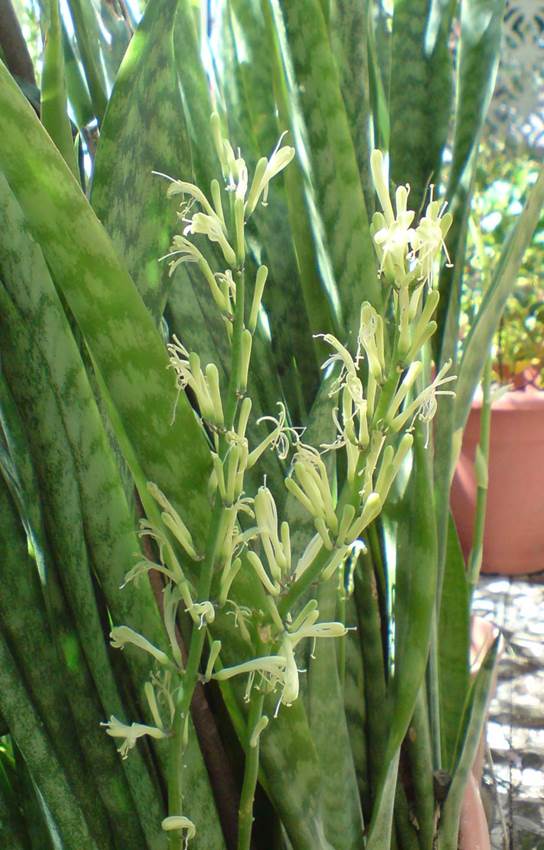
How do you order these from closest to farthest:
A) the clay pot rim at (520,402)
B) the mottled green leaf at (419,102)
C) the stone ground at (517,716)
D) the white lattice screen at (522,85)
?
the mottled green leaf at (419,102)
the stone ground at (517,716)
the clay pot rim at (520,402)
the white lattice screen at (522,85)

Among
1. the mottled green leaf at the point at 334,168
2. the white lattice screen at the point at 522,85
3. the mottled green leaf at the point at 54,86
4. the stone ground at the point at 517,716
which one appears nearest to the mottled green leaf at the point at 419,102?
the mottled green leaf at the point at 334,168

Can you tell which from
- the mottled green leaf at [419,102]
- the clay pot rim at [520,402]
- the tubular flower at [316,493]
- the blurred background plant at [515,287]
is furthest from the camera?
the blurred background plant at [515,287]

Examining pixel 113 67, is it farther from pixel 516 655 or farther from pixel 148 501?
pixel 516 655

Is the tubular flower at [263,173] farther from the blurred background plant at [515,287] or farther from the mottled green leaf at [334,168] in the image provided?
the blurred background plant at [515,287]

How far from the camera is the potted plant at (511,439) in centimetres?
167

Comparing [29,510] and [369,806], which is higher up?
[29,510]

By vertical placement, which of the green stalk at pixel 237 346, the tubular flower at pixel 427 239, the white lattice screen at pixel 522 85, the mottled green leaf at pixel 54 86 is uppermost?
the white lattice screen at pixel 522 85

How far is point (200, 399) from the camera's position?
0.26 metres

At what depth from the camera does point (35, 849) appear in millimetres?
457

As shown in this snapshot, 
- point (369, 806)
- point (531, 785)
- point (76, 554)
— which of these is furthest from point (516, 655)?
point (76, 554)

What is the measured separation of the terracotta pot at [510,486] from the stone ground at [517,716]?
2.1 inches

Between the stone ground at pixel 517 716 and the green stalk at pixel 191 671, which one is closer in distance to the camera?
the green stalk at pixel 191 671

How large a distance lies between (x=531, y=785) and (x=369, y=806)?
804 mm

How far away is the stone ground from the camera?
1.11m
